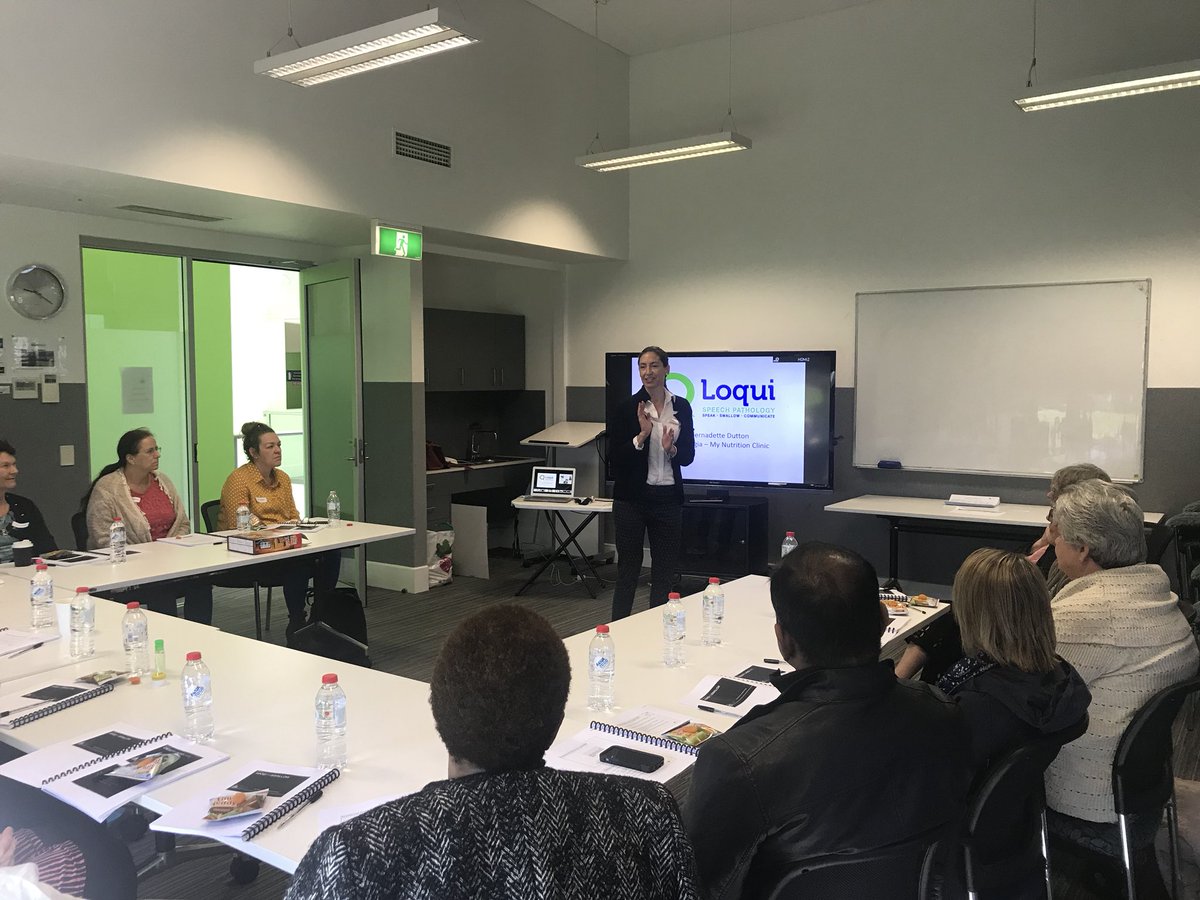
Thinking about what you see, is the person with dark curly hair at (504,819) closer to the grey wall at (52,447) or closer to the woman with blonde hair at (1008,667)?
the woman with blonde hair at (1008,667)

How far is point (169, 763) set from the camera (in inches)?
78.4

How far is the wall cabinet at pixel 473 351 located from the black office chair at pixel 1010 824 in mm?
5948

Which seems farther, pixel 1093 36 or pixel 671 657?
pixel 1093 36

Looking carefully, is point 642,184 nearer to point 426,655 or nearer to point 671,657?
point 426,655

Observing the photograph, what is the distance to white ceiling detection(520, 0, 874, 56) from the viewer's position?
639cm

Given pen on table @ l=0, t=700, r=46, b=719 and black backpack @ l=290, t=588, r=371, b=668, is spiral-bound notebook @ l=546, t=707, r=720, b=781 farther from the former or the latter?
pen on table @ l=0, t=700, r=46, b=719

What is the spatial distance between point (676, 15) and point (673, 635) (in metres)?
5.22

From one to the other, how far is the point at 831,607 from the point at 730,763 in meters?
0.34

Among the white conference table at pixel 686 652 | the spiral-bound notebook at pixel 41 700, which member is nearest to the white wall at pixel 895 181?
the white conference table at pixel 686 652

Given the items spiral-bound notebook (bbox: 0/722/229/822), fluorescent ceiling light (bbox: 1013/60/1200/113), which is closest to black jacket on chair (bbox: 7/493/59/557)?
spiral-bound notebook (bbox: 0/722/229/822)

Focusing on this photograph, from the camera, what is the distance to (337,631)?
11.5 feet

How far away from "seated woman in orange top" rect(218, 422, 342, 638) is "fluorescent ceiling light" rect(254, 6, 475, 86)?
5.98 feet

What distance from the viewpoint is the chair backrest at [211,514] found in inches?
207

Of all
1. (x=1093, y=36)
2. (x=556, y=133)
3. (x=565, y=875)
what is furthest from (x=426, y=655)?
(x=1093, y=36)
